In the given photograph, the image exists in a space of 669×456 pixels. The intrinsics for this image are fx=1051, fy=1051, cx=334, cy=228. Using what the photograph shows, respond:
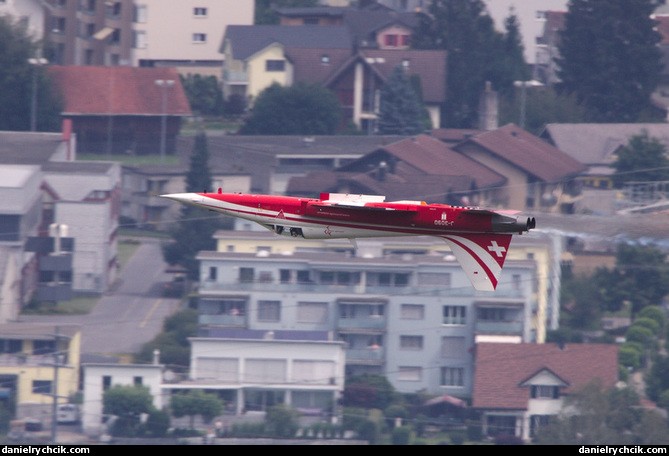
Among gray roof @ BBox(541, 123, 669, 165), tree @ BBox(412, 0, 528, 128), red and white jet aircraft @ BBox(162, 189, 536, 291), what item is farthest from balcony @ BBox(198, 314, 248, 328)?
tree @ BBox(412, 0, 528, 128)

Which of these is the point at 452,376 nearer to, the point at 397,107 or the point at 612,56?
the point at 397,107

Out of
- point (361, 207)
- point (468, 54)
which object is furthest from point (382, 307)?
point (468, 54)

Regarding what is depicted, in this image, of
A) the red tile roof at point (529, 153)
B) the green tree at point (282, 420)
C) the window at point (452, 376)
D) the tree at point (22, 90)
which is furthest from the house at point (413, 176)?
the tree at point (22, 90)

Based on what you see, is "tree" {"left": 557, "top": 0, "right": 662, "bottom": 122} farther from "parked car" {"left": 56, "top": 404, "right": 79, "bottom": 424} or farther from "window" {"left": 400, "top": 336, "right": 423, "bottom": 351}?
"parked car" {"left": 56, "top": 404, "right": 79, "bottom": 424}

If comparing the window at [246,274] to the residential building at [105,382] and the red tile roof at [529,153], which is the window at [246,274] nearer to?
the residential building at [105,382]

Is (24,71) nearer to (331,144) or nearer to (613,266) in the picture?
(331,144)
